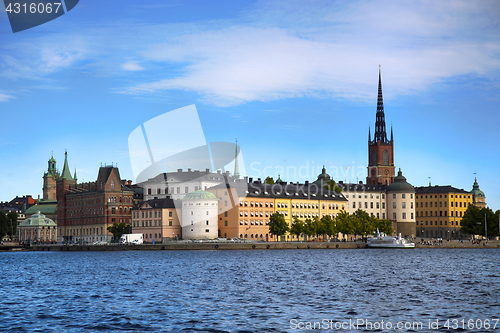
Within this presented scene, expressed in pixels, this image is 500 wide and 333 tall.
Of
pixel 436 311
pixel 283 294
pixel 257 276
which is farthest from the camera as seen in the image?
pixel 257 276

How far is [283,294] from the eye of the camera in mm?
42062

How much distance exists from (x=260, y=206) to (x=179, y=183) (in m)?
28.2

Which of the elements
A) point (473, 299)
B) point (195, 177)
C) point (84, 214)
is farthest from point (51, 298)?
point (84, 214)

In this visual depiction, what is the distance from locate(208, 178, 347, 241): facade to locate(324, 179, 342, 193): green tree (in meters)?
11.4

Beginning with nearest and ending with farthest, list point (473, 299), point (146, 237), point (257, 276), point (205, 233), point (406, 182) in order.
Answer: point (473, 299)
point (257, 276)
point (205, 233)
point (146, 237)
point (406, 182)

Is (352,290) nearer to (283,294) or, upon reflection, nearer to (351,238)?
(283,294)

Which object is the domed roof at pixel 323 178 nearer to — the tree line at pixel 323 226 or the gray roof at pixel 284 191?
the gray roof at pixel 284 191

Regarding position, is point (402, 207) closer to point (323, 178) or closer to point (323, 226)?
point (323, 178)

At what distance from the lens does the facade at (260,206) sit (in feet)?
473

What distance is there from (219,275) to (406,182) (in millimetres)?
134565

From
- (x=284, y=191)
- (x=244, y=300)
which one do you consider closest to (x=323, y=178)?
(x=284, y=191)

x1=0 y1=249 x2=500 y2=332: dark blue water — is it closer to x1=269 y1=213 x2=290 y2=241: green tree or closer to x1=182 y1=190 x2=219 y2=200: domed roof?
x1=269 y1=213 x2=290 y2=241: green tree

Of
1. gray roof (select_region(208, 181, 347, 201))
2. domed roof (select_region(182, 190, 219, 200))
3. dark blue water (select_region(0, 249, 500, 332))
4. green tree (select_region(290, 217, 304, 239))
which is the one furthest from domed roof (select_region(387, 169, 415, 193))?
dark blue water (select_region(0, 249, 500, 332))

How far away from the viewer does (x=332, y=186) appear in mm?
176875
